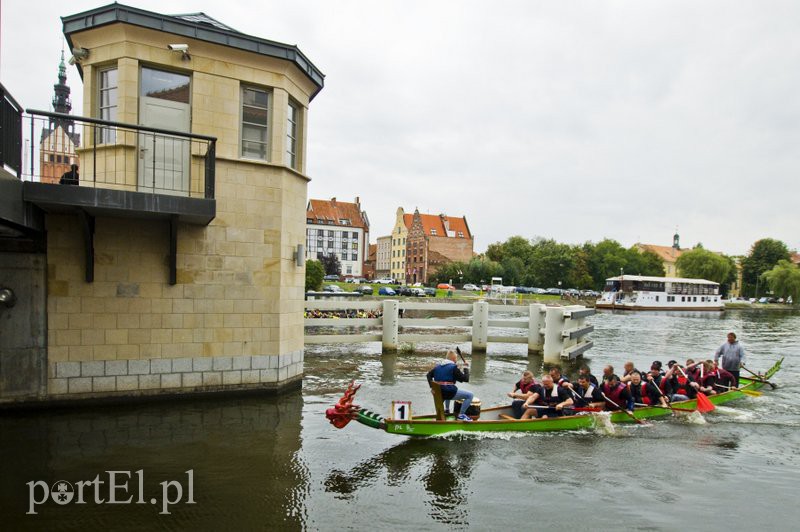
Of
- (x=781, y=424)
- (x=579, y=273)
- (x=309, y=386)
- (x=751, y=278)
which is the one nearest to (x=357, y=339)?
(x=309, y=386)

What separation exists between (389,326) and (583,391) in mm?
9212

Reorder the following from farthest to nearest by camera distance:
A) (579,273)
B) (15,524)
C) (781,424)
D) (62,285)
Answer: (579,273) < (781,424) < (62,285) < (15,524)

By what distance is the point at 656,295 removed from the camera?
68.4 m

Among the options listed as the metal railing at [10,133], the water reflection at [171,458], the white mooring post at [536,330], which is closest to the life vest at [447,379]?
the water reflection at [171,458]

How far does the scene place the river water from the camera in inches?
263

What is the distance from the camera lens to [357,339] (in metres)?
18.8

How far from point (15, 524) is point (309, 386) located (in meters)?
8.00

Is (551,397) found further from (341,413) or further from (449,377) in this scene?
(341,413)

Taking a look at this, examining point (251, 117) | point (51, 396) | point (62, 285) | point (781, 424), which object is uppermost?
point (251, 117)

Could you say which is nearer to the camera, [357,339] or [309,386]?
[309,386]

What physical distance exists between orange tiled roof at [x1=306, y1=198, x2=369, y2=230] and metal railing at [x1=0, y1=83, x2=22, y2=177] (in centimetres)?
10091

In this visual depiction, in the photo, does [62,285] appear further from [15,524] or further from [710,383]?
[710,383]

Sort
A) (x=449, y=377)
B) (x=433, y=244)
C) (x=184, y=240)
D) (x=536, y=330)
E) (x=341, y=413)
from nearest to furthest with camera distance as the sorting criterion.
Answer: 1. (x=341, y=413)
2. (x=449, y=377)
3. (x=184, y=240)
4. (x=536, y=330)
5. (x=433, y=244)

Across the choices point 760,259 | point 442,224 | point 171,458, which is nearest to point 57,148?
point 171,458
